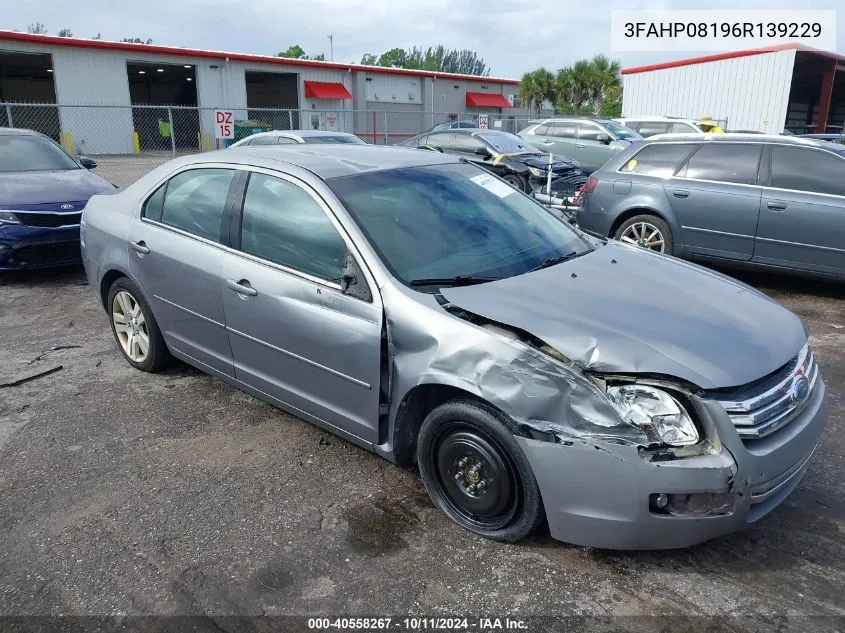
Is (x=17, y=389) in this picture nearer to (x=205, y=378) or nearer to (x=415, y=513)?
(x=205, y=378)

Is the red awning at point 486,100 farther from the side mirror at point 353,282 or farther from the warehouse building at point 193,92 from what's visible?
the side mirror at point 353,282

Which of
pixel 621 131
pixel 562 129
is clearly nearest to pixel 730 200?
pixel 621 131

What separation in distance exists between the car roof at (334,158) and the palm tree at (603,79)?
3929 cm

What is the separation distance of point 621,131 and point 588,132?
0.84 m

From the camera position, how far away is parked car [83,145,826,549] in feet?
8.08

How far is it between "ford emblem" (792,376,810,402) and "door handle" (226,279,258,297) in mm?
2529

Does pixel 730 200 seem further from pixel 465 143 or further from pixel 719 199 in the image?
pixel 465 143

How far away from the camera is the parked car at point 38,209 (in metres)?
6.95

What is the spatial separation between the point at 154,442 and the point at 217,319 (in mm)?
→ 798

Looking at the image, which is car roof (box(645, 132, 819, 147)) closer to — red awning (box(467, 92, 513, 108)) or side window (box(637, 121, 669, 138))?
side window (box(637, 121, 669, 138))

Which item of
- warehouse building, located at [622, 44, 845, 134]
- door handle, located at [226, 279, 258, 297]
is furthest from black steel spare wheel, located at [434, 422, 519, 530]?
warehouse building, located at [622, 44, 845, 134]

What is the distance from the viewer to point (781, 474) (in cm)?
258

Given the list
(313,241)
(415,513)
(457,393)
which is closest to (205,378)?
(313,241)

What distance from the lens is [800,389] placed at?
9.09 ft
